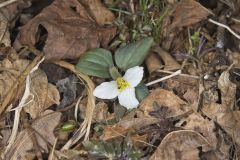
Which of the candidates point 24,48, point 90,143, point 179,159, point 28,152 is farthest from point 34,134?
point 179,159

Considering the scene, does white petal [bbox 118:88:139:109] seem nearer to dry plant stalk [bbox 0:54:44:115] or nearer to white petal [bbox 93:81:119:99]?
white petal [bbox 93:81:119:99]

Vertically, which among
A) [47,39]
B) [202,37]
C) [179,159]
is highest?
[47,39]

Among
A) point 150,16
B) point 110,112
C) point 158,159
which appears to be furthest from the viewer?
point 150,16

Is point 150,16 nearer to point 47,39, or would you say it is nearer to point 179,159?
point 47,39

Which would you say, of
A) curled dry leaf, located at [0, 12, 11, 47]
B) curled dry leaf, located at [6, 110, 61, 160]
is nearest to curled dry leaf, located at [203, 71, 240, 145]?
curled dry leaf, located at [6, 110, 61, 160]

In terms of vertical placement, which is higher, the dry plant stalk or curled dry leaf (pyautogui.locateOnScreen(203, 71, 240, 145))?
the dry plant stalk

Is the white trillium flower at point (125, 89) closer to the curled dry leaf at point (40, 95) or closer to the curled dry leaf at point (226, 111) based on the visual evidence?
the curled dry leaf at point (40, 95)

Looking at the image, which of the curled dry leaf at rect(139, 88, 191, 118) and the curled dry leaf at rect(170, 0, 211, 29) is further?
the curled dry leaf at rect(170, 0, 211, 29)

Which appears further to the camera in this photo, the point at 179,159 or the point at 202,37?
the point at 202,37
